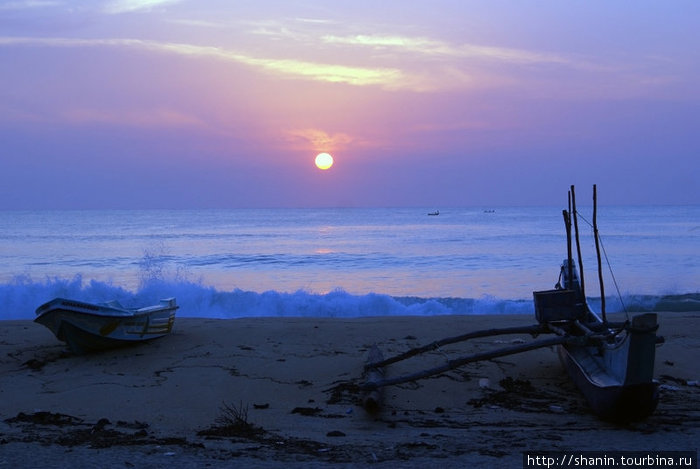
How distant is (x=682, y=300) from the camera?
20.7 meters

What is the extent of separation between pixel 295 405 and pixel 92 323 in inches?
174

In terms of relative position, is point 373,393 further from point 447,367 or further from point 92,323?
point 92,323

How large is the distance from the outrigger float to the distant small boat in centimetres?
418

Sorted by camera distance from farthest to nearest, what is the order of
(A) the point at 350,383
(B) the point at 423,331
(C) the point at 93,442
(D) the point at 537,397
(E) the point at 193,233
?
1. (E) the point at 193,233
2. (B) the point at 423,331
3. (A) the point at 350,383
4. (D) the point at 537,397
5. (C) the point at 93,442

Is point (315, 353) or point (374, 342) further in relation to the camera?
point (374, 342)

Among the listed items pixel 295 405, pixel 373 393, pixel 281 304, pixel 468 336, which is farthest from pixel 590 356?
pixel 281 304

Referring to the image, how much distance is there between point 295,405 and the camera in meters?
8.20

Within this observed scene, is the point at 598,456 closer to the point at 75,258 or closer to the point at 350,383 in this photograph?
the point at 350,383

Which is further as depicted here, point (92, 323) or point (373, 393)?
point (92, 323)

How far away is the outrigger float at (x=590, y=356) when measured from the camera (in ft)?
21.3

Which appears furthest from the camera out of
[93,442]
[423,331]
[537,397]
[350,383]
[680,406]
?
[423,331]

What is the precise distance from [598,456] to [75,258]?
38120 mm

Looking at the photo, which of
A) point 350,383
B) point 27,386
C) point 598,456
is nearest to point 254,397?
point 350,383

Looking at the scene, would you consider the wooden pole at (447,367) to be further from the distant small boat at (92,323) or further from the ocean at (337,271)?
the ocean at (337,271)
